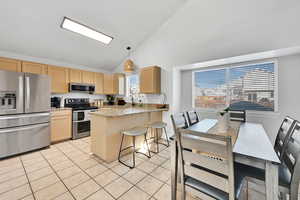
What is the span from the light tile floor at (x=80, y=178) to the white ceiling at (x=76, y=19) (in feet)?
→ 8.47

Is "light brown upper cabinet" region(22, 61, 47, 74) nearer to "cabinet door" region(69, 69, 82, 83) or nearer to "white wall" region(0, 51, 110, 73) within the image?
"white wall" region(0, 51, 110, 73)

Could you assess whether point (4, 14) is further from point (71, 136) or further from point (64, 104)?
point (71, 136)

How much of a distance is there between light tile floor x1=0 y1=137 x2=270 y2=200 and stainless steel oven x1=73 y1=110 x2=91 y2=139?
95 centimetres

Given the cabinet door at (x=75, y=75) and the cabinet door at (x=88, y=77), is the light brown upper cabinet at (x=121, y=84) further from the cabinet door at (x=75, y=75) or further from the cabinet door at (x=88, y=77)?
the cabinet door at (x=75, y=75)

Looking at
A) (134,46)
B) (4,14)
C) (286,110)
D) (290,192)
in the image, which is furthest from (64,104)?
(286,110)

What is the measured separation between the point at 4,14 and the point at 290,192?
4.62 m

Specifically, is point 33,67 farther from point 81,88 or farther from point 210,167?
point 210,167

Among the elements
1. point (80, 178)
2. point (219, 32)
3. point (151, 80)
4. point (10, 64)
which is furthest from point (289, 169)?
point (10, 64)

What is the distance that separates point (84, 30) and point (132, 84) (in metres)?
2.15

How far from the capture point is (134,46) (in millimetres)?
4016

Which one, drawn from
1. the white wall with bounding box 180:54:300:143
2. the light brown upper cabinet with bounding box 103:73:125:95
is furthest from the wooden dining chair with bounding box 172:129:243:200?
the light brown upper cabinet with bounding box 103:73:125:95

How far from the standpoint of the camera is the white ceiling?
7.61ft

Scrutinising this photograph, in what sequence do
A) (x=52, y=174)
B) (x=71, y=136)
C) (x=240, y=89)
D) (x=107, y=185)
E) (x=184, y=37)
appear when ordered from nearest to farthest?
(x=107, y=185) → (x=52, y=174) → (x=240, y=89) → (x=184, y=37) → (x=71, y=136)

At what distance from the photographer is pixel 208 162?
3.14ft
